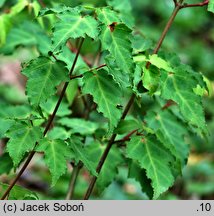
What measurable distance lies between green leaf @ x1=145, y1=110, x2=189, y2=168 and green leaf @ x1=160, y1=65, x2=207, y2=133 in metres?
0.39

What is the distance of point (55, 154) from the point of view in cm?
215

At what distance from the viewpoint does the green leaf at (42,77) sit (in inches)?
81.7

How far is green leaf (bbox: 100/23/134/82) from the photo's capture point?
204cm

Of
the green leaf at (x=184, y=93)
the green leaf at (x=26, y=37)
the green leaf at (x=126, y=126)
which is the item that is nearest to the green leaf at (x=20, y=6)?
the green leaf at (x=26, y=37)

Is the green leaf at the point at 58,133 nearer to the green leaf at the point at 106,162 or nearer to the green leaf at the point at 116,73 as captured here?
the green leaf at the point at 106,162

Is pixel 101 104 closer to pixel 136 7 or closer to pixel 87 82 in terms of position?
pixel 87 82

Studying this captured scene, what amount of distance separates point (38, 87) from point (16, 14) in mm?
1137

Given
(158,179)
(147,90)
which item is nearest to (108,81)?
(147,90)

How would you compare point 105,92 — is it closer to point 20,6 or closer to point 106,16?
point 106,16

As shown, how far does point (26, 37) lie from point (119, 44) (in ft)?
3.72

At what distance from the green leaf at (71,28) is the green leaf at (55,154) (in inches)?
15.8

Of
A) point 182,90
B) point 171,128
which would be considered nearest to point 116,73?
point 182,90
